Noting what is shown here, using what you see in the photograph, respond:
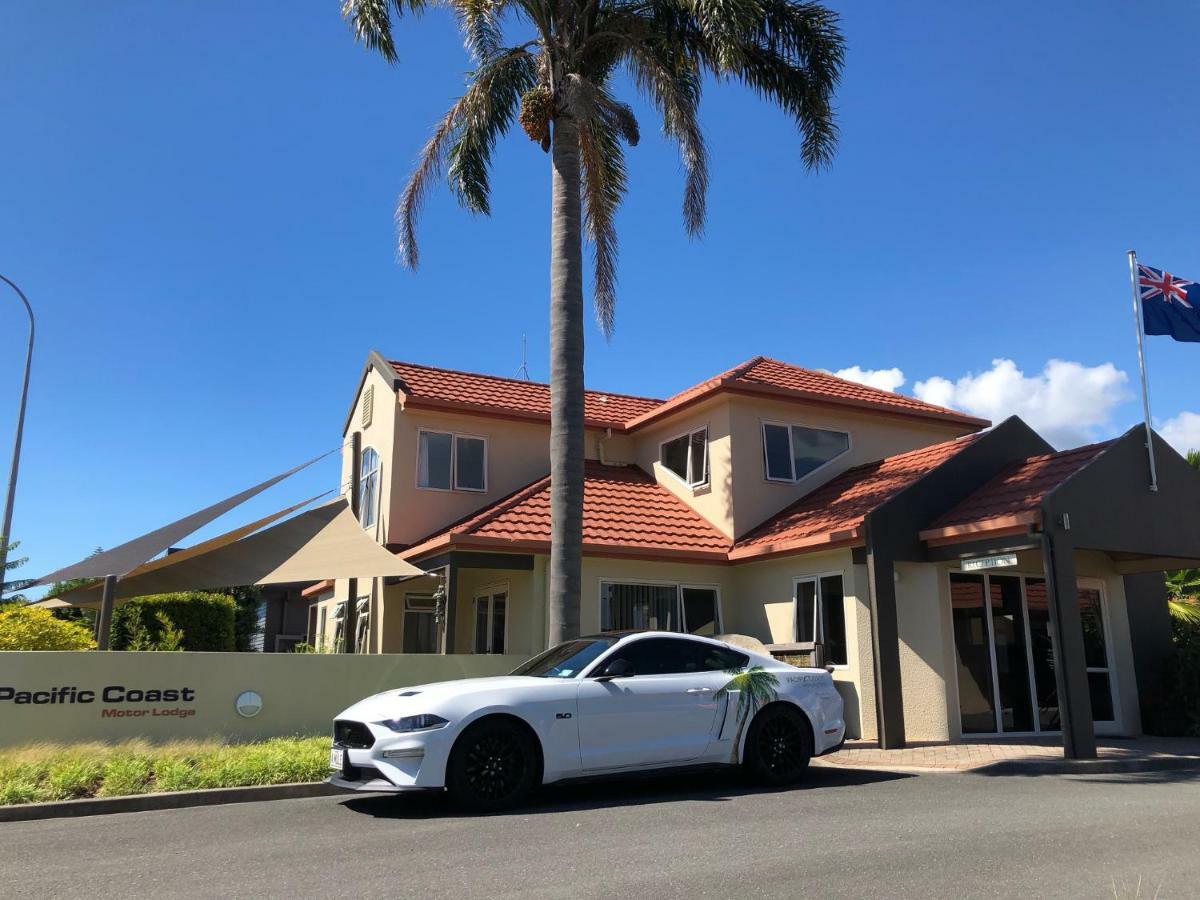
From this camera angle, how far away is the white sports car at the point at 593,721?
7.97 m

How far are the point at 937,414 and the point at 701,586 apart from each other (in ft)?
19.7

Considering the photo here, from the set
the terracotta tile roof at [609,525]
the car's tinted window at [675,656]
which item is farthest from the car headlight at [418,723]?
the terracotta tile roof at [609,525]

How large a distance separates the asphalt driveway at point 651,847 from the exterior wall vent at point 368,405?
1126 cm

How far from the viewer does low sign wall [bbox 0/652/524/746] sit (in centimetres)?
1094

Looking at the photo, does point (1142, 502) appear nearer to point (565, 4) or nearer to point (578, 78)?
point (578, 78)

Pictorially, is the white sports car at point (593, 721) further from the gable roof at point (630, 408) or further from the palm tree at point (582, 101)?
the gable roof at point (630, 408)

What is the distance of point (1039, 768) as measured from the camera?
34.9 ft

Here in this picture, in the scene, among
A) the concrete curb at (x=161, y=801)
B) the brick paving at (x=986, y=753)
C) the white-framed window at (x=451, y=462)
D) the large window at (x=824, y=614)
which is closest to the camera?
the concrete curb at (x=161, y=801)

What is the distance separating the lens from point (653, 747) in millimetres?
8859

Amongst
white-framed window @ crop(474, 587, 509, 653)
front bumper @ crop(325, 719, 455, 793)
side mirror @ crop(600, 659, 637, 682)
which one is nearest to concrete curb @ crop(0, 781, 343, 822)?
front bumper @ crop(325, 719, 455, 793)

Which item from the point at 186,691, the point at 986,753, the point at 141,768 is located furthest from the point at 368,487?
the point at 986,753

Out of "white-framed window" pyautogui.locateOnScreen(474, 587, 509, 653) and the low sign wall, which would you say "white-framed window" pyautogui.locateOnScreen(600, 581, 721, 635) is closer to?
"white-framed window" pyautogui.locateOnScreen(474, 587, 509, 653)

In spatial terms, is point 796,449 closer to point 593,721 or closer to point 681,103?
point 681,103

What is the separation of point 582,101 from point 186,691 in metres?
9.12
